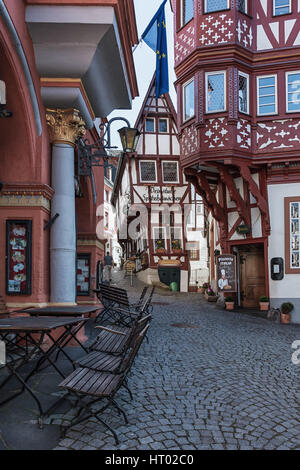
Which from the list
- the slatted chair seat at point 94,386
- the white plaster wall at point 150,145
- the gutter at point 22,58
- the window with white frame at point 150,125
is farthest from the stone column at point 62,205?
the window with white frame at point 150,125

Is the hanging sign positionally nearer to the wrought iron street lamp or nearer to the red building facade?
the wrought iron street lamp

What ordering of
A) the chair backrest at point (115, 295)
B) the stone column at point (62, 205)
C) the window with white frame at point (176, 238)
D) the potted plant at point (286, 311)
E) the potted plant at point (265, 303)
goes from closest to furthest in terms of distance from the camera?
the stone column at point (62, 205) → the chair backrest at point (115, 295) → the potted plant at point (286, 311) → the potted plant at point (265, 303) → the window with white frame at point (176, 238)

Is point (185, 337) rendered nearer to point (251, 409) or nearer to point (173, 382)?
point (173, 382)

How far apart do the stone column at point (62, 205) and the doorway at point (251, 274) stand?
29.7 feet

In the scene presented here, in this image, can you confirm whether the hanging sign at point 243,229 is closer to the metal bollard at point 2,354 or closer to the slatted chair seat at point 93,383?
the metal bollard at point 2,354

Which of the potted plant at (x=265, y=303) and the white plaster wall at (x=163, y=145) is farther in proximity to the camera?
the white plaster wall at (x=163, y=145)

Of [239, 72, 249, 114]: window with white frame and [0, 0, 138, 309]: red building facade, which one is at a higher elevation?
[239, 72, 249, 114]: window with white frame

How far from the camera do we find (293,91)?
12.9 meters

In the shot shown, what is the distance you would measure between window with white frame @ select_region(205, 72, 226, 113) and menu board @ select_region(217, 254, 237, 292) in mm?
4879

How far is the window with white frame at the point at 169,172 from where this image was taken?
→ 24.0m

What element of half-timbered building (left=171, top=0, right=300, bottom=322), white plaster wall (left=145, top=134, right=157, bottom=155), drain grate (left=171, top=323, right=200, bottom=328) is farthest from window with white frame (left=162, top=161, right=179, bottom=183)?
drain grate (left=171, top=323, right=200, bottom=328)

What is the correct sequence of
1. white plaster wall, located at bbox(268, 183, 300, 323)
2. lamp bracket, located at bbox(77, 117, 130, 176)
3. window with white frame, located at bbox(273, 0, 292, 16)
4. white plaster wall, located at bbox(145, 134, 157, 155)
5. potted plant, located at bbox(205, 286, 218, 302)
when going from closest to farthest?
lamp bracket, located at bbox(77, 117, 130, 176) < white plaster wall, located at bbox(268, 183, 300, 323) < window with white frame, located at bbox(273, 0, 292, 16) < potted plant, located at bbox(205, 286, 218, 302) < white plaster wall, located at bbox(145, 134, 157, 155)

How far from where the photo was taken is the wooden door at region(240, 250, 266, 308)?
48.6ft

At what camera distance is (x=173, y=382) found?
16.9ft
